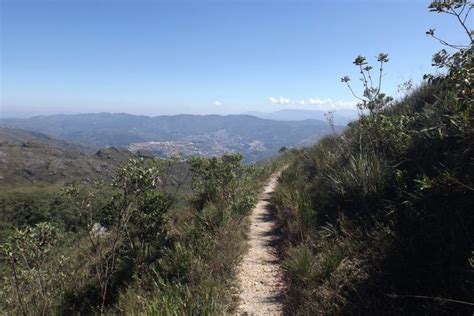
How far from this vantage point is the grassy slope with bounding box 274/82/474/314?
3.54 meters

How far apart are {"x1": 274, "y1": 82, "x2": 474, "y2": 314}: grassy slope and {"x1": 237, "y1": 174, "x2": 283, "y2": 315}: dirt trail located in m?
0.34

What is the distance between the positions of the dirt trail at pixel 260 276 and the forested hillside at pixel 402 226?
0.33m

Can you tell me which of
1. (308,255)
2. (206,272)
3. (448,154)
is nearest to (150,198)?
(206,272)

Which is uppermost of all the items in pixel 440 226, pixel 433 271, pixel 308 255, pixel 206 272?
pixel 440 226

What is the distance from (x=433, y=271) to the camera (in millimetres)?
3674

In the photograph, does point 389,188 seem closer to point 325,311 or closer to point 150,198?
point 325,311

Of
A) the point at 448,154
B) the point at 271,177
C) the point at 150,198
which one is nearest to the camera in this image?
the point at 448,154

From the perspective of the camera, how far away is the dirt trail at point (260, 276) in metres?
5.00

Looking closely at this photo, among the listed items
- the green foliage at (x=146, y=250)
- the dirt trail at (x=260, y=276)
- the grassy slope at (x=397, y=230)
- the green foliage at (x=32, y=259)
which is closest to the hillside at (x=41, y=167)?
the green foliage at (x=146, y=250)

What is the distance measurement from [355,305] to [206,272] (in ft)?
8.01

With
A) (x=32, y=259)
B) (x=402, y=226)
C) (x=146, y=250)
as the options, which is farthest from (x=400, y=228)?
(x=32, y=259)

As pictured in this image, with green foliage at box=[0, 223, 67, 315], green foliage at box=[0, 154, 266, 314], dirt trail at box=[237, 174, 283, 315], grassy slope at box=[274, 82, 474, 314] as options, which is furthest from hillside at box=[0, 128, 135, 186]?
grassy slope at box=[274, 82, 474, 314]

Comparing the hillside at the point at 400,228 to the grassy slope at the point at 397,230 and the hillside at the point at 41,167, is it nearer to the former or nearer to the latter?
the grassy slope at the point at 397,230

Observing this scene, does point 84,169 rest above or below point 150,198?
below
